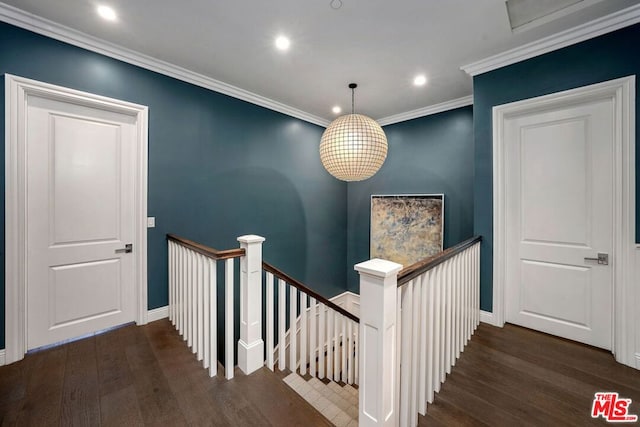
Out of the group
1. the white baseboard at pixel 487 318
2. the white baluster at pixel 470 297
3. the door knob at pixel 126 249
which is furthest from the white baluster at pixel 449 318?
the door knob at pixel 126 249

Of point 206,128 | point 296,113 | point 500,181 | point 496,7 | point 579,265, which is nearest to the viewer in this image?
point 496,7

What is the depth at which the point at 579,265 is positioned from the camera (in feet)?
7.11

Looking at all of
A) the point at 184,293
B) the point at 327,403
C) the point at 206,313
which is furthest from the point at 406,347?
the point at 184,293

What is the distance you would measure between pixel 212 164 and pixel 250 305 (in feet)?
5.83

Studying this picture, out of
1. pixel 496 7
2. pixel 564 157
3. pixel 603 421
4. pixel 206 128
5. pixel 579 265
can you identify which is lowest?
pixel 603 421

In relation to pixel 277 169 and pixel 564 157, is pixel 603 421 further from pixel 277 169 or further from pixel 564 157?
pixel 277 169

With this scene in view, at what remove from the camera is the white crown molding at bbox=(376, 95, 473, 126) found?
3.35 meters

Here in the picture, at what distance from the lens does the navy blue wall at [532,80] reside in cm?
192

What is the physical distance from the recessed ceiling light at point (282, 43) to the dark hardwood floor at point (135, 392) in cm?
273

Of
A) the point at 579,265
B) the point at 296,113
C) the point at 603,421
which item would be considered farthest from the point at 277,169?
the point at 603,421

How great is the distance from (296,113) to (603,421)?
4062 mm

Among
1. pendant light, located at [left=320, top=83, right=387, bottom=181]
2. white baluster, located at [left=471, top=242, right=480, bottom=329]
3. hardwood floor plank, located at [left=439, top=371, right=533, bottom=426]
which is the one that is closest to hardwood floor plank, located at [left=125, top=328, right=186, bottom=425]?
hardwood floor plank, located at [left=439, top=371, right=533, bottom=426]

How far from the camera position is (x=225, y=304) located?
191cm

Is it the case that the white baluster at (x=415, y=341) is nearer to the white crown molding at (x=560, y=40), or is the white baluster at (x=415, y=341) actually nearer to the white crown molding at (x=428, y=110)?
the white crown molding at (x=560, y=40)
